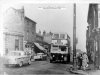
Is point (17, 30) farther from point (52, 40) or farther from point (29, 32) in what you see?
point (52, 40)

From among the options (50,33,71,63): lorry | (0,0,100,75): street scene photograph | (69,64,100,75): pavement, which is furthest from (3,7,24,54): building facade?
(69,64,100,75): pavement

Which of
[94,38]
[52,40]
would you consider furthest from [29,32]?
[94,38]

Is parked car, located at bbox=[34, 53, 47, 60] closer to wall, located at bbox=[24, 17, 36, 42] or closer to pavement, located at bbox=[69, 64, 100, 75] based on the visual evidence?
wall, located at bbox=[24, 17, 36, 42]

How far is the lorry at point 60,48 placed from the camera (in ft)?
6.00

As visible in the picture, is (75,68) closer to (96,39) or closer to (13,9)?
(96,39)

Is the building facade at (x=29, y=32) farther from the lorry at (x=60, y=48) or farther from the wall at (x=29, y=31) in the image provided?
the lorry at (x=60, y=48)

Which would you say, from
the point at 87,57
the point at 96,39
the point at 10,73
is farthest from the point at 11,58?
the point at 96,39

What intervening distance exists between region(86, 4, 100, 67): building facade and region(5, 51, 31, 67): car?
2.11 ft

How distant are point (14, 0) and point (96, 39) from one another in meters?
0.95

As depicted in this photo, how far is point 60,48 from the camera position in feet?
6.08

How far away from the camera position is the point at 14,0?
191 cm

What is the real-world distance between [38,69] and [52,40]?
33 cm

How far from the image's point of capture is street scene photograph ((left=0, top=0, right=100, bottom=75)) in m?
1.81

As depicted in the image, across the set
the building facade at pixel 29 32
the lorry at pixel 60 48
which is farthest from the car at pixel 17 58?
the lorry at pixel 60 48
